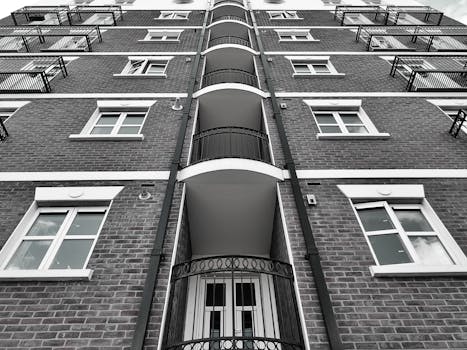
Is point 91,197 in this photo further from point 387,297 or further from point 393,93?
point 393,93

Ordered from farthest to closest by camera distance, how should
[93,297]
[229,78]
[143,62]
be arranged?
[143,62], [229,78], [93,297]

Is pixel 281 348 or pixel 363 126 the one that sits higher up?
pixel 363 126

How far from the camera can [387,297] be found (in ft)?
16.1

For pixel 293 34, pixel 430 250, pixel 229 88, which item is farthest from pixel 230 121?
pixel 293 34

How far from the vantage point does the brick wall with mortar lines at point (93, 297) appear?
4.46 meters

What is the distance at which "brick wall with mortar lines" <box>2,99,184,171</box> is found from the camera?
286 inches

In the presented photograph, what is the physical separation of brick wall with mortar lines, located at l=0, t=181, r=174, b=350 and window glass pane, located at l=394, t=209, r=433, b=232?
4.87 meters

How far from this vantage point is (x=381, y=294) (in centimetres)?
496

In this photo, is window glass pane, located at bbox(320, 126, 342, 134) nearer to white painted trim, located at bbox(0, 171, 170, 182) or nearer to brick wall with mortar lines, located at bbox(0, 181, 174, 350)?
white painted trim, located at bbox(0, 171, 170, 182)

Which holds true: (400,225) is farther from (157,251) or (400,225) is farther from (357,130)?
(157,251)

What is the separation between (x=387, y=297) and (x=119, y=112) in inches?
334

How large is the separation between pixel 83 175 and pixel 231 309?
4.45m

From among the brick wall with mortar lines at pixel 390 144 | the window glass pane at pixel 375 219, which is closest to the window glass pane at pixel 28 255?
the brick wall with mortar lines at pixel 390 144

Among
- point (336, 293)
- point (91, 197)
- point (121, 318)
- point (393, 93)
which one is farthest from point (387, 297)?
point (393, 93)
